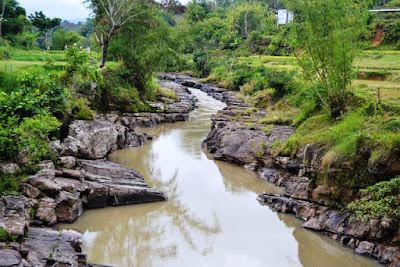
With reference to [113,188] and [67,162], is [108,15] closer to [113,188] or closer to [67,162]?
[67,162]

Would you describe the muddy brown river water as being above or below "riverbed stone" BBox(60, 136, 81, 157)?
below

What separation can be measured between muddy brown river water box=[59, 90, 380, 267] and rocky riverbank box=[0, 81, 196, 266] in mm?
565

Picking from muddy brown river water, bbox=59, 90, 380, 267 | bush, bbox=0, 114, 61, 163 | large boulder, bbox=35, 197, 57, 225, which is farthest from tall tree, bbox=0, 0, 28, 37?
large boulder, bbox=35, 197, 57, 225

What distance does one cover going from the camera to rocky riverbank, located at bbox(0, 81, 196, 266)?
368 inches

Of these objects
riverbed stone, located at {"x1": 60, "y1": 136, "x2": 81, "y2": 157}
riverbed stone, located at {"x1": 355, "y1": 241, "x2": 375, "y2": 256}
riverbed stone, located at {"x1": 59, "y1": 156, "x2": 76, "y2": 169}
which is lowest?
riverbed stone, located at {"x1": 355, "y1": 241, "x2": 375, "y2": 256}

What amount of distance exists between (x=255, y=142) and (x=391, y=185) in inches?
345

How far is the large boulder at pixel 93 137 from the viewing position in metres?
17.7

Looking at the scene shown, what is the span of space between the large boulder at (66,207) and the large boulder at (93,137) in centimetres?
458

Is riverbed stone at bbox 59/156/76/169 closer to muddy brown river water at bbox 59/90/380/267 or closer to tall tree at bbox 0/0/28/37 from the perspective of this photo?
muddy brown river water at bbox 59/90/380/267

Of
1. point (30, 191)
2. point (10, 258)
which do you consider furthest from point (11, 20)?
point (10, 258)

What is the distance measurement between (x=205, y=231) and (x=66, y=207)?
15.1 feet

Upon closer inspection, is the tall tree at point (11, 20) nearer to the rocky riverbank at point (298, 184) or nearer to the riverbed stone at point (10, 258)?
the rocky riverbank at point (298, 184)

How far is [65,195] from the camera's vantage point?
12.6m

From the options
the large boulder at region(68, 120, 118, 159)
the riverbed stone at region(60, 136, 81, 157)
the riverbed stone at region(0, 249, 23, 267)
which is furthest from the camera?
the large boulder at region(68, 120, 118, 159)
